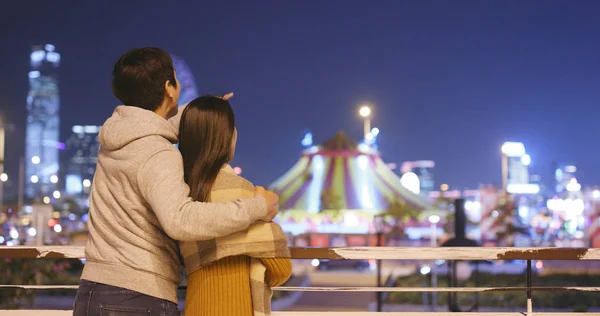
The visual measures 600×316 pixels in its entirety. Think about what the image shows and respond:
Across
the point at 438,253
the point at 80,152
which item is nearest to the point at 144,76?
the point at 438,253

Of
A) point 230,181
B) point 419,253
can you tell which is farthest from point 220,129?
point 419,253

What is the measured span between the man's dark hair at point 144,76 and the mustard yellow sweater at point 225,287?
1.41ft

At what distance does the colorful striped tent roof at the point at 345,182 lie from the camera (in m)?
27.3

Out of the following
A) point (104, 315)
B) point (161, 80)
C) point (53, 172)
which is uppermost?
point (53, 172)

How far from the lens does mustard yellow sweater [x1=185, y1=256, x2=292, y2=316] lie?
5.47 ft

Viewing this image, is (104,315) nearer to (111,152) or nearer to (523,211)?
(111,152)

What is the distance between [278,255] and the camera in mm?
1708

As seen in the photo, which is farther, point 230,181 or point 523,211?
point 523,211

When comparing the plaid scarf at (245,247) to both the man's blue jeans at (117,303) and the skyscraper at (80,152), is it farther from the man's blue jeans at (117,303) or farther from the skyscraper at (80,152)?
the skyscraper at (80,152)

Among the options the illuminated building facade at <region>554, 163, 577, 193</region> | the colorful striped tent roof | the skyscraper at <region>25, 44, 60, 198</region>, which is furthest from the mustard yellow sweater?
the illuminated building facade at <region>554, 163, 577, 193</region>

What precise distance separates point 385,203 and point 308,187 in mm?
3164

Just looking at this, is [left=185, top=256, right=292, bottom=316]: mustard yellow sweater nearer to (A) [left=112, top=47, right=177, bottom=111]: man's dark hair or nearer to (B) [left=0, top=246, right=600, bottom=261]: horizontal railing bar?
(A) [left=112, top=47, right=177, bottom=111]: man's dark hair

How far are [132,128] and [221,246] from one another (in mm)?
350

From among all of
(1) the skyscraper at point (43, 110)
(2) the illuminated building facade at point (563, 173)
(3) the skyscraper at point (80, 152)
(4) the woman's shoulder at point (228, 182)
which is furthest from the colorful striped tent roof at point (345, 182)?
(2) the illuminated building facade at point (563, 173)
